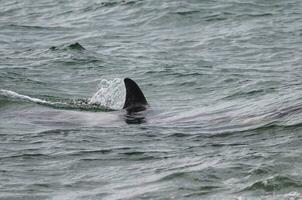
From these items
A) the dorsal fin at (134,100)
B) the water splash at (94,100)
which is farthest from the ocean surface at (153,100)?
the dorsal fin at (134,100)

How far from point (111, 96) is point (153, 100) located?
80 centimetres

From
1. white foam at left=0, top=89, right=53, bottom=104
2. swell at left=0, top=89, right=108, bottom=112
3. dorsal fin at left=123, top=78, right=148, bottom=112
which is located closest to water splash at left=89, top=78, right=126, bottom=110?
swell at left=0, top=89, right=108, bottom=112

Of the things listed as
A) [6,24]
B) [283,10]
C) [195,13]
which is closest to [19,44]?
[6,24]

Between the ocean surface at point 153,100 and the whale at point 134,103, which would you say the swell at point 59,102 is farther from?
the whale at point 134,103

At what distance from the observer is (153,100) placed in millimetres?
15773

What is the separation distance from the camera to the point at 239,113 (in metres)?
13.1

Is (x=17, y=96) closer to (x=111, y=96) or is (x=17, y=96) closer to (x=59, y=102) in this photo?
(x=59, y=102)

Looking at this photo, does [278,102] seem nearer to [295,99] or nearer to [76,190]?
[295,99]

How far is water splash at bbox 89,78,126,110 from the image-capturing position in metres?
15.3

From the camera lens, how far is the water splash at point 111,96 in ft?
50.1

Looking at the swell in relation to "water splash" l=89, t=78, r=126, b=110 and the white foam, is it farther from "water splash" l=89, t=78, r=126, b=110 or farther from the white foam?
"water splash" l=89, t=78, r=126, b=110

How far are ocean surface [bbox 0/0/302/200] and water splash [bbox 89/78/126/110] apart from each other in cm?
3

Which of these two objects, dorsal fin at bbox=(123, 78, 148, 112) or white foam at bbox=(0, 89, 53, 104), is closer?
dorsal fin at bbox=(123, 78, 148, 112)

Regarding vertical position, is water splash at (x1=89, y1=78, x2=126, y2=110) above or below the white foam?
below
